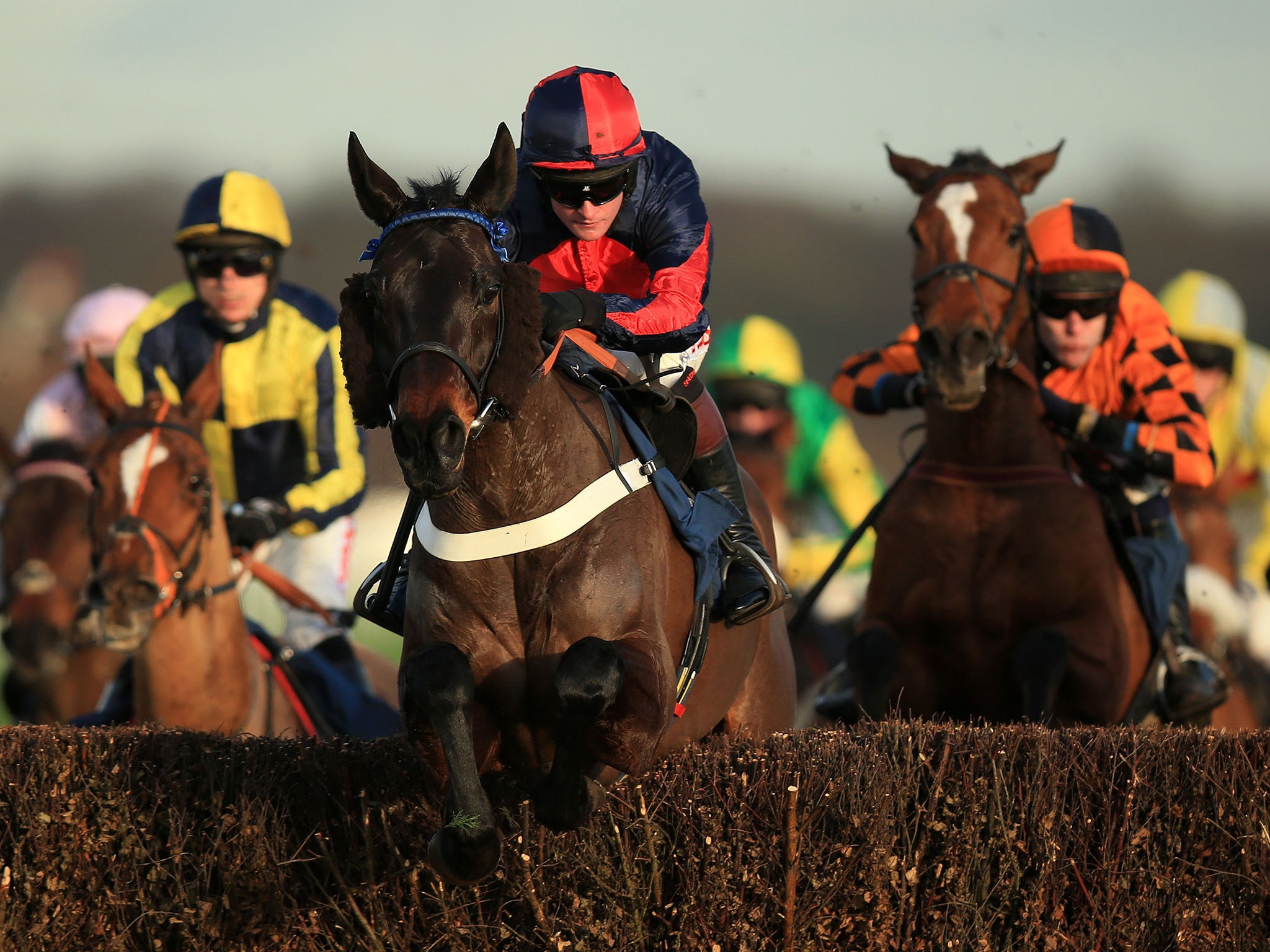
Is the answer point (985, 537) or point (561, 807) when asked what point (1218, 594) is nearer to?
point (985, 537)

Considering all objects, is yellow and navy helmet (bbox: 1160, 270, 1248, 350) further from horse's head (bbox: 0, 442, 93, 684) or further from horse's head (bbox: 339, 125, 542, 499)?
horse's head (bbox: 339, 125, 542, 499)

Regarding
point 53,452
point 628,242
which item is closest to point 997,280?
point 628,242

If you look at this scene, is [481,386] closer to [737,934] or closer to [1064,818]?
[737,934]

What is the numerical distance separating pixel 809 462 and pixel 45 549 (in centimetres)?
437

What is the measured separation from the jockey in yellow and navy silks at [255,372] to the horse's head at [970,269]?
104 inches

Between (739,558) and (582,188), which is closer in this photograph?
(582,188)

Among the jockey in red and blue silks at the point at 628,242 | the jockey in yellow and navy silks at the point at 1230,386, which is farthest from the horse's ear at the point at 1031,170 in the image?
the jockey in yellow and navy silks at the point at 1230,386

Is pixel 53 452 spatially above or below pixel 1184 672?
above

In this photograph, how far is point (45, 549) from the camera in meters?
9.39

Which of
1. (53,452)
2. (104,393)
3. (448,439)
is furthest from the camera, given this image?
(53,452)

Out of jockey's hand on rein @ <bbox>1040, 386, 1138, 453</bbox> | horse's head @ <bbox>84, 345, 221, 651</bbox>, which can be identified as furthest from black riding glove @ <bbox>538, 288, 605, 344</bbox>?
jockey's hand on rein @ <bbox>1040, 386, 1138, 453</bbox>

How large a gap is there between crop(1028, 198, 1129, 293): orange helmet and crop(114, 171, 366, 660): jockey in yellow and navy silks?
9.73 feet

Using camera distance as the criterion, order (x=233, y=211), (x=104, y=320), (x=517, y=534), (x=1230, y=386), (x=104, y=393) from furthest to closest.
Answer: (x=104, y=320) < (x=1230, y=386) < (x=233, y=211) < (x=104, y=393) < (x=517, y=534)

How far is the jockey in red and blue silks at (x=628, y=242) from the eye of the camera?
4.42 m
